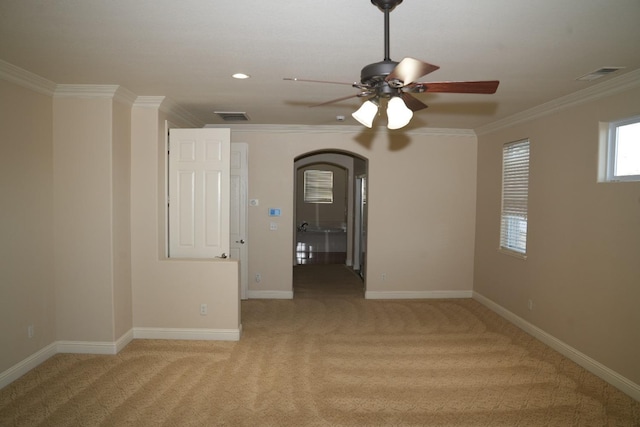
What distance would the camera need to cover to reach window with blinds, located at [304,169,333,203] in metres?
12.6

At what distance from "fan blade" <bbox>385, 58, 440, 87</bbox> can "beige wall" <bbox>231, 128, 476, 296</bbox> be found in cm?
428

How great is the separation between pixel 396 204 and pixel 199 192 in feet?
10.00

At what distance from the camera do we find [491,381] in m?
3.56

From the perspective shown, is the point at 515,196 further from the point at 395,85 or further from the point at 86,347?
the point at 86,347

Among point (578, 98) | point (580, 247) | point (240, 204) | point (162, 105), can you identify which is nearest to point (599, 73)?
point (578, 98)

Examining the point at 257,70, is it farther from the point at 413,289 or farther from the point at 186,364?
the point at 413,289

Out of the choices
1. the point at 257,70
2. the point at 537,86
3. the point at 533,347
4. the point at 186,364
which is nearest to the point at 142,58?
the point at 257,70

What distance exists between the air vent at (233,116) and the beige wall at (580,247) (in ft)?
11.4

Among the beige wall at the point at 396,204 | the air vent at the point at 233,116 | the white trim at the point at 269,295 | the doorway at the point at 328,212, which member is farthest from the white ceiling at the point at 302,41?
the doorway at the point at 328,212

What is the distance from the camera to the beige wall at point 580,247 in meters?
3.39

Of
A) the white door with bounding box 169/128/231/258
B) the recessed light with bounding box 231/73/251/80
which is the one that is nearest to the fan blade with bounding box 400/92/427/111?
the recessed light with bounding box 231/73/251/80

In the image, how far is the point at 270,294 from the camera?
20.5 feet

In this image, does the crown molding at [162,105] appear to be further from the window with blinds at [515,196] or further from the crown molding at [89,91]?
the window with blinds at [515,196]

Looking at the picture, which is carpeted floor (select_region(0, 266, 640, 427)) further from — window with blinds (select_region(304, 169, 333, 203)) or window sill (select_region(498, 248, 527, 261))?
window with blinds (select_region(304, 169, 333, 203))
